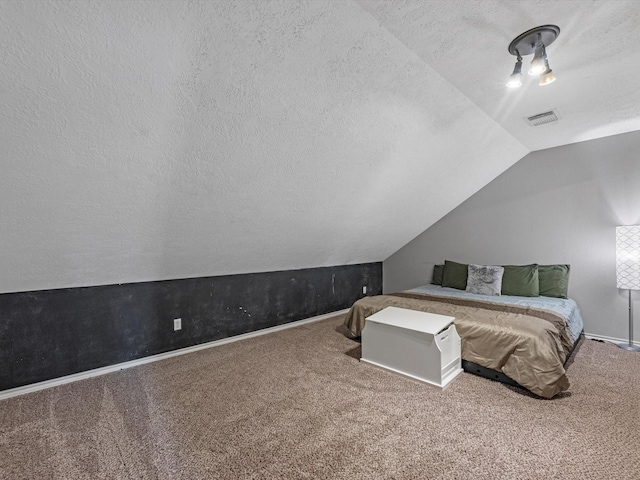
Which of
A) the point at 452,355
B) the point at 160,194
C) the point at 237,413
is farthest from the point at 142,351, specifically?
the point at 452,355

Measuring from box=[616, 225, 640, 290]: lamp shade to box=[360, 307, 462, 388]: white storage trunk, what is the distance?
1844mm

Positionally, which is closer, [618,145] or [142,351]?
[142,351]

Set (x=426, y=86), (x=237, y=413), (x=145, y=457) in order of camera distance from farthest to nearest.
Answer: (x=426, y=86)
(x=237, y=413)
(x=145, y=457)

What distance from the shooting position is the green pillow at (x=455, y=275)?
3.96 meters

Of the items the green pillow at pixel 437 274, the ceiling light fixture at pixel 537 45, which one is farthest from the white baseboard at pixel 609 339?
the ceiling light fixture at pixel 537 45

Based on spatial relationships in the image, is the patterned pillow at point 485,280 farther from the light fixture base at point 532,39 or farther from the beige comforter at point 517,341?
the light fixture base at point 532,39

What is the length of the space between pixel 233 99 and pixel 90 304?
2059mm

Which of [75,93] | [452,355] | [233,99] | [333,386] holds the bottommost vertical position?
[333,386]

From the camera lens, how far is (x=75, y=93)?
1333 mm


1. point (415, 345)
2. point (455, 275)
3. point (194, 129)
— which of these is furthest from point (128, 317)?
point (455, 275)

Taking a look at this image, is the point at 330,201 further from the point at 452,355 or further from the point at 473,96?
the point at 452,355

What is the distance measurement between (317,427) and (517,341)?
1.50 m

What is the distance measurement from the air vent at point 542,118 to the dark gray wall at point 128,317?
114 inches

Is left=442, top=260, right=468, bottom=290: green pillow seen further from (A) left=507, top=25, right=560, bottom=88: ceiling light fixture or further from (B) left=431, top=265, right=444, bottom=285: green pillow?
(A) left=507, top=25, right=560, bottom=88: ceiling light fixture
